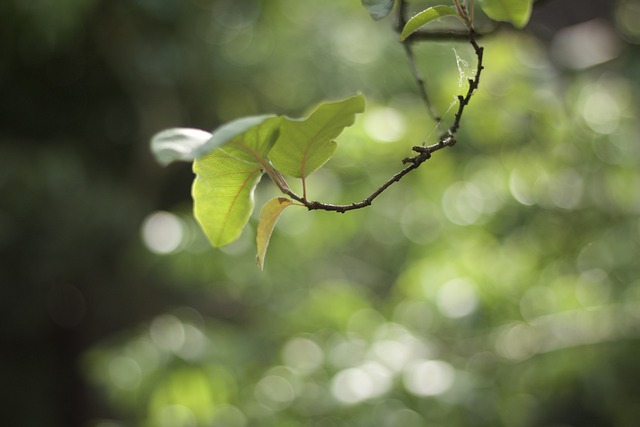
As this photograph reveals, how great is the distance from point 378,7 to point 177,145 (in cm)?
17

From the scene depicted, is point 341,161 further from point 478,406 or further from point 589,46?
point 589,46

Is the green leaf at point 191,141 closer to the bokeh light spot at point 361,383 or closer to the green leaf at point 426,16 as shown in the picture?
the green leaf at point 426,16

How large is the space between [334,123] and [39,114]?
2622 mm

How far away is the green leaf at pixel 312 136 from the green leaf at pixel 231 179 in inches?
0.5

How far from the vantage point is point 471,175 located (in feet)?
5.36

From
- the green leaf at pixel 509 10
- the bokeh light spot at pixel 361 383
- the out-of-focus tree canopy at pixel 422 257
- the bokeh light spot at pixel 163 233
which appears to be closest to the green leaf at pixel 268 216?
the green leaf at pixel 509 10

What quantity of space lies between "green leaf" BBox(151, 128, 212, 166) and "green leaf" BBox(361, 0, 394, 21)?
0.43 ft

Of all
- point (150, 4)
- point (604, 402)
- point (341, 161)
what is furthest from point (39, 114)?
point (604, 402)

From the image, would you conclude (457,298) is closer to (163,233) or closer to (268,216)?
(163,233)

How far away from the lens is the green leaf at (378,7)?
0.45 meters

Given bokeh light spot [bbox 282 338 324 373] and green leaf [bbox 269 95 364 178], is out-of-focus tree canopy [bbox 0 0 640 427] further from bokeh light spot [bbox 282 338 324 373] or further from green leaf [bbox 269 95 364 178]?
green leaf [bbox 269 95 364 178]

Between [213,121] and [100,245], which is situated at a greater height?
[213,121]

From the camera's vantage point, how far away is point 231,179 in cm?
42

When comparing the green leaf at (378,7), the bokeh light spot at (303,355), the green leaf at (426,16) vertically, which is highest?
the bokeh light spot at (303,355)
